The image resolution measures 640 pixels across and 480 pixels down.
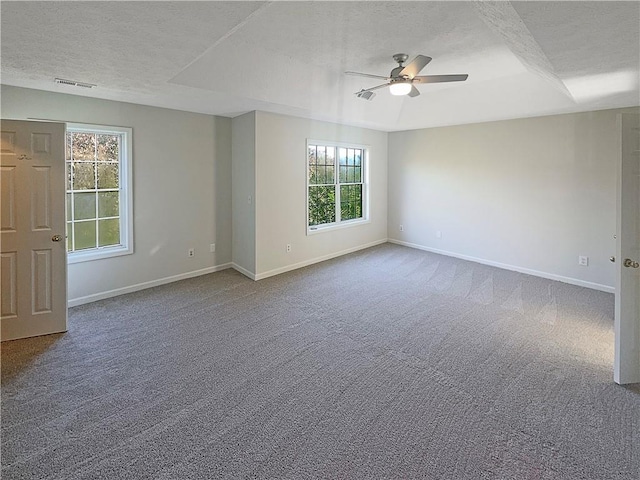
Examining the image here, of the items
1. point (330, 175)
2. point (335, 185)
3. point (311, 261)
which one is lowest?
point (311, 261)

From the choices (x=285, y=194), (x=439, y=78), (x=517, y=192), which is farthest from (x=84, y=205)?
(x=517, y=192)

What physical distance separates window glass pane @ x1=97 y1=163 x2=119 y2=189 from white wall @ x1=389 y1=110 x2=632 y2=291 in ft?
16.7

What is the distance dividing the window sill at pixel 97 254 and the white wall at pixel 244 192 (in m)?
1.56

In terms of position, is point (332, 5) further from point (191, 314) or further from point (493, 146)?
point (493, 146)

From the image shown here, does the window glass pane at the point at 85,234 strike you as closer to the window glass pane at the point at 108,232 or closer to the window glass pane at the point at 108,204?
the window glass pane at the point at 108,232

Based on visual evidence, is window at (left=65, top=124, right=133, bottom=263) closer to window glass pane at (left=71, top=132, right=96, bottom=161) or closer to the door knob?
window glass pane at (left=71, top=132, right=96, bottom=161)

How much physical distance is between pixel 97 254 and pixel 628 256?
5.29 meters

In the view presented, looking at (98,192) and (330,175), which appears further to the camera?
(330,175)

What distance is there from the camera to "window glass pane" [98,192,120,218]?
14.9 feet

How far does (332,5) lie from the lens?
262cm

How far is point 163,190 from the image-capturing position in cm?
495

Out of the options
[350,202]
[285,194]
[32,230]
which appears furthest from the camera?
[350,202]

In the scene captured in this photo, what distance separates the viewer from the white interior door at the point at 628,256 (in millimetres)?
2572

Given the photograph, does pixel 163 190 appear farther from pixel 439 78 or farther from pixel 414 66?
pixel 439 78
